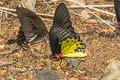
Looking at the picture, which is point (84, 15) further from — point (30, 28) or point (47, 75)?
point (47, 75)

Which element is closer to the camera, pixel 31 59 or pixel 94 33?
pixel 31 59

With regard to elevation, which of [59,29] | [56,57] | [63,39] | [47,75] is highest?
[59,29]

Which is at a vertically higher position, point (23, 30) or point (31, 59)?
point (23, 30)

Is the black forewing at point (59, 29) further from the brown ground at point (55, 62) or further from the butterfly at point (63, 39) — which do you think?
the brown ground at point (55, 62)

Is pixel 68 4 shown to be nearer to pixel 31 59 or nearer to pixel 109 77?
pixel 31 59

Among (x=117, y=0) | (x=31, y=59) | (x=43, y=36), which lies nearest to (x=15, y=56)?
(x=31, y=59)

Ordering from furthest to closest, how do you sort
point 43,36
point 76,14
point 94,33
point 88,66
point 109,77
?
point 76,14, point 94,33, point 43,36, point 88,66, point 109,77

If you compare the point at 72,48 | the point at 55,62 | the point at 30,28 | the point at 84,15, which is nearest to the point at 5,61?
the point at 30,28

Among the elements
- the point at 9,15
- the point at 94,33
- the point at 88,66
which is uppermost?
the point at 9,15
